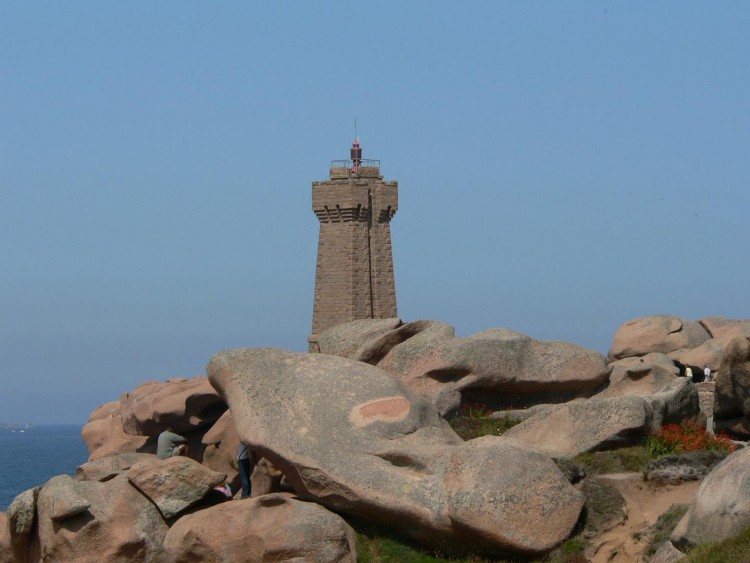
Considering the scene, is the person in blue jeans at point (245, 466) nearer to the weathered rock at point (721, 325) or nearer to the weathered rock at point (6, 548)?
the weathered rock at point (6, 548)

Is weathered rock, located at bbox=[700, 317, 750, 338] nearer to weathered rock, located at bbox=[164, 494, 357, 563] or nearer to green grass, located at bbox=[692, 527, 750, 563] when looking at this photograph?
weathered rock, located at bbox=[164, 494, 357, 563]

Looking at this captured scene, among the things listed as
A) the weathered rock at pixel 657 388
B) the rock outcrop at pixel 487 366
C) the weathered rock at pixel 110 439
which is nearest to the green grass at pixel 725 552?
the weathered rock at pixel 657 388

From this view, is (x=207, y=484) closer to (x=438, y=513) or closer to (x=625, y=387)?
(x=438, y=513)

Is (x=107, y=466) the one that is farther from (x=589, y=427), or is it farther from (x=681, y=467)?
(x=681, y=467)

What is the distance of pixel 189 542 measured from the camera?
2397 centimetres

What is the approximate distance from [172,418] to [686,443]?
1402 cm

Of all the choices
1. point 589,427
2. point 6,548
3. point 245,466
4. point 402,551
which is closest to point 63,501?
point 6,548

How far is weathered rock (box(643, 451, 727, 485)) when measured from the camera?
24.2m

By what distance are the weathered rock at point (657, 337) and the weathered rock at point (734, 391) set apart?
14.1m

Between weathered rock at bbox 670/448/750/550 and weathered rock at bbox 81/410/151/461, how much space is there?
20.0 metres

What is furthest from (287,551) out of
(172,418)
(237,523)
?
(172,418)

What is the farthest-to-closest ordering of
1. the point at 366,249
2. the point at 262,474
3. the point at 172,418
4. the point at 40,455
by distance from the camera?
1. the point at 40,455
2. the point at 366,249
3. the point at 172,418
4. the point at 262,474

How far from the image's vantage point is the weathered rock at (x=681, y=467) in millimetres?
24234

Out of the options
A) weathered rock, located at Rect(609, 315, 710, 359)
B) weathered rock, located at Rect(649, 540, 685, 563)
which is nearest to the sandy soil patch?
weathered rock, located at Rect(649, 540, 685, 563)
